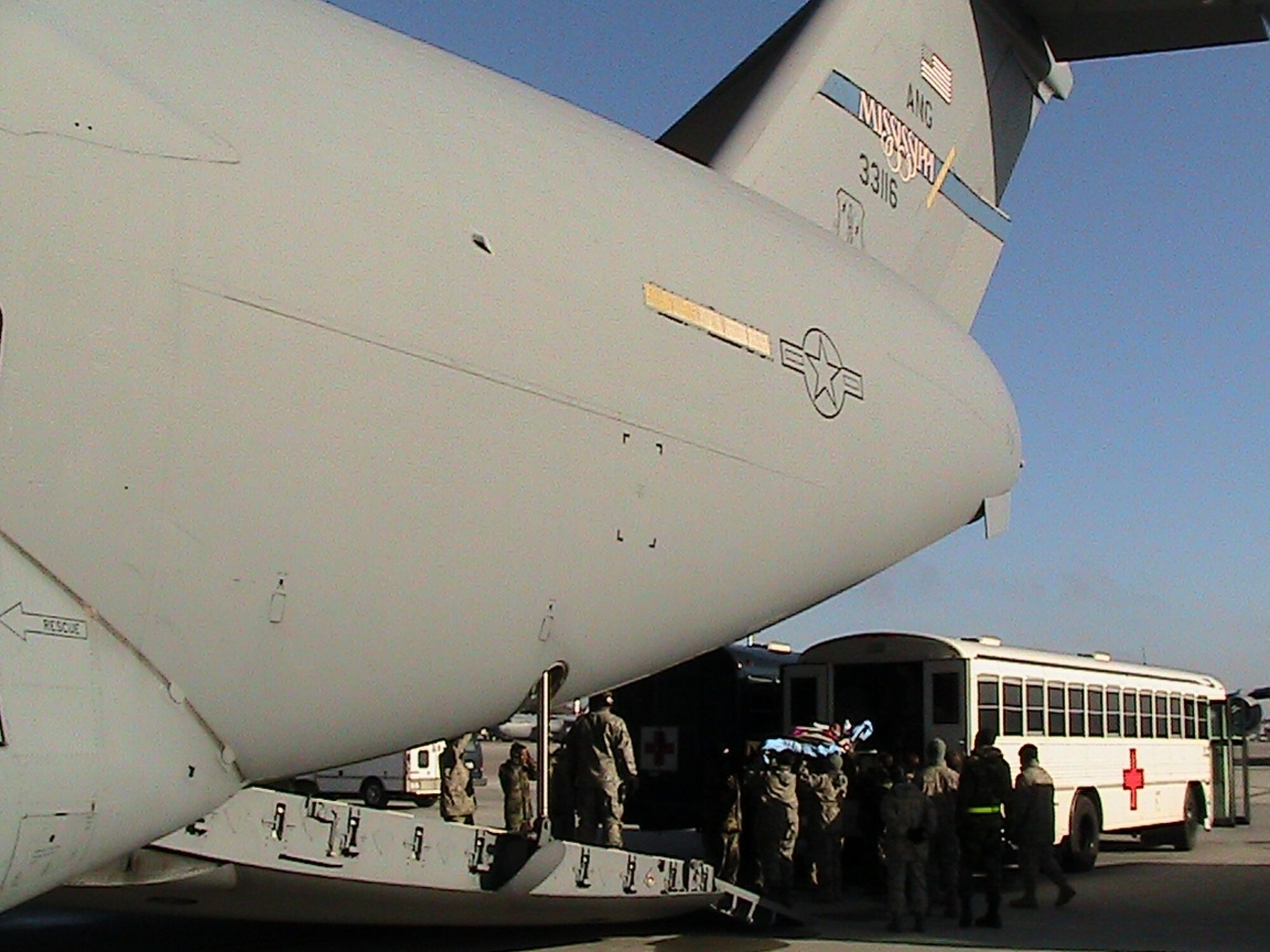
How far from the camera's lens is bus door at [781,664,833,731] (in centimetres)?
1217

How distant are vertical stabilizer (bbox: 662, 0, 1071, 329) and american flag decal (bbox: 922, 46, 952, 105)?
0.01m

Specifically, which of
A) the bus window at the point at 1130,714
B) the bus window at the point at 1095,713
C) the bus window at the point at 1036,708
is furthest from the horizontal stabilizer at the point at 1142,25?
the bus window at the point at 1130,714

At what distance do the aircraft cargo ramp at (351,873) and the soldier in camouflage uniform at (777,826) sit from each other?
2.80m

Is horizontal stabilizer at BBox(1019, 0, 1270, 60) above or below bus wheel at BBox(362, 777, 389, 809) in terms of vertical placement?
above

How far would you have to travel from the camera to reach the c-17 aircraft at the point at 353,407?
418 cm

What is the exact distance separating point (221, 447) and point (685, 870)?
4.12 meters

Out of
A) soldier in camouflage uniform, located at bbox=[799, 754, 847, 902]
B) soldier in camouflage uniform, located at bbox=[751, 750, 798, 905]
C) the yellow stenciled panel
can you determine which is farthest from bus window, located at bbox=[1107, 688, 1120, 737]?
the yellow stenciled panel

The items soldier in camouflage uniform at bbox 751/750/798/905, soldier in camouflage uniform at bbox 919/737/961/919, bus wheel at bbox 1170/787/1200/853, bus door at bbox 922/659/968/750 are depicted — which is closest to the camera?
soldier in camouflage uniform at bbox 751/750/798/905

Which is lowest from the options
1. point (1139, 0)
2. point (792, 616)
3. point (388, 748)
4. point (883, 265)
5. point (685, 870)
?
point (685, 870)

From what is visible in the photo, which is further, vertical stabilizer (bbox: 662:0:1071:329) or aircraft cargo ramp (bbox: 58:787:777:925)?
vertical stabilizer (bbox: 662:0:1071:329)

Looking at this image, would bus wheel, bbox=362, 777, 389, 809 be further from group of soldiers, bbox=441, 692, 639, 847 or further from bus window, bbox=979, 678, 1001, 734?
group of soldiers, bbox=441, 692, 639, 847

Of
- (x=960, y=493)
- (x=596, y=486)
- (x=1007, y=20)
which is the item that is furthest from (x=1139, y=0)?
(x=596, y=486)

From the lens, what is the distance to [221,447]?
448cm

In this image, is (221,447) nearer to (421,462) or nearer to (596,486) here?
(421,462)
